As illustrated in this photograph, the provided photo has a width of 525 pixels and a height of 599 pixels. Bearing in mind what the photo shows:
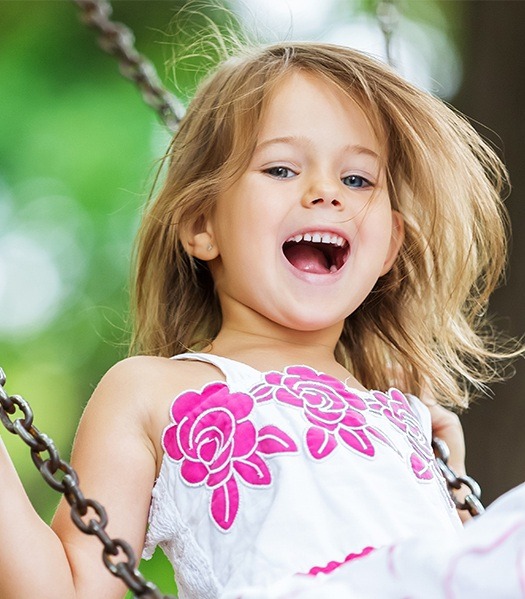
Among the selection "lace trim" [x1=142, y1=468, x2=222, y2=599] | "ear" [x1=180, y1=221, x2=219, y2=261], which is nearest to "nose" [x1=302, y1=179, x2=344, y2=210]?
"ear" [x1=180, y1=221, x2=219, y2=261]

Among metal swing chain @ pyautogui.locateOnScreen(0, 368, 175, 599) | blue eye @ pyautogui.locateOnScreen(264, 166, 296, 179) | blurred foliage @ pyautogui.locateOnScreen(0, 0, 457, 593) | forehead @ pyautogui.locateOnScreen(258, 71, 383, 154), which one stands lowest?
blurred foliage @ pyautogui.locateOnScreen(0, 0, 457, 593)

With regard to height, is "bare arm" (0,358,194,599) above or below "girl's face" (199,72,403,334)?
below

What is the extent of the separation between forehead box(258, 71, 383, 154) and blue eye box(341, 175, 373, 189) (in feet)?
0.13

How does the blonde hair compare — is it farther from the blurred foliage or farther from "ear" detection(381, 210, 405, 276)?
the blurred foliage

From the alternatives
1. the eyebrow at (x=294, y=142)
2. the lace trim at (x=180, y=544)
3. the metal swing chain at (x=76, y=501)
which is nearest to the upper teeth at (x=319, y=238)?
the eyebrow at (x=294, y=142)

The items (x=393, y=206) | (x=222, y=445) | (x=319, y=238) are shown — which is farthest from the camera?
(x=393, y=206)

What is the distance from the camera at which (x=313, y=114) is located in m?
1.34

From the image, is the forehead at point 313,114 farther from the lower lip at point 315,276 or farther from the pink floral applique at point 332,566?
the pink floral applique at point 332,566

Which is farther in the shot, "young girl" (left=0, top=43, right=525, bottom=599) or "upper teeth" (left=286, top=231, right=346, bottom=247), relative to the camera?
"upper teeth" (left=286, top=231, right=346, bottom=247)

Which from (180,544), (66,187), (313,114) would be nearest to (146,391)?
(180,544)

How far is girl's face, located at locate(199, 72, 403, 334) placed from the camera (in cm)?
130

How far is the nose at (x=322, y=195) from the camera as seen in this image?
129 centimetres

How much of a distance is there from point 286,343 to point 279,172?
0.20 metres

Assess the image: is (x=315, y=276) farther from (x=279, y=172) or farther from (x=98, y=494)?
(x=98, y=494)
